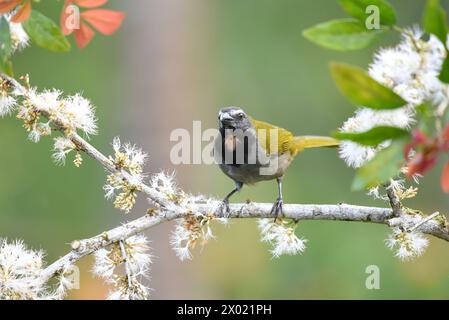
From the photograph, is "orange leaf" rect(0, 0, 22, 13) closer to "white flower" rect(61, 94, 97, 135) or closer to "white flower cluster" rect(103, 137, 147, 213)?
"white flower" rect(61, 94, 97, 135)

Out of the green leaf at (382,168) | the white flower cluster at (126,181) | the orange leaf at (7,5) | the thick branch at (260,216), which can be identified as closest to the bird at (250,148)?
the thick branch at (260,216)

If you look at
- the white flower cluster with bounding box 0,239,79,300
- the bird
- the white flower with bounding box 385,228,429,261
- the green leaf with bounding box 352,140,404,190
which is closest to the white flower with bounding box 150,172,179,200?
the white flower cluster with bounding box 0,239,79,300

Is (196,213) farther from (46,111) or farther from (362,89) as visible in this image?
(362,89)

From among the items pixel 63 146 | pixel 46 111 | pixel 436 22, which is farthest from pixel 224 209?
pixel 436 22

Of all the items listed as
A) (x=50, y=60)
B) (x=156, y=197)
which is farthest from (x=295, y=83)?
(x=156, y=197)

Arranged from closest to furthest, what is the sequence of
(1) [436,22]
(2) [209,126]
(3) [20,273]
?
(1) [436,22], (3) [20,273], (2) [209,126]

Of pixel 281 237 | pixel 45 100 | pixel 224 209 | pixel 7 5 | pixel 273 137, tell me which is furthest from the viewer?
pixel 273 137

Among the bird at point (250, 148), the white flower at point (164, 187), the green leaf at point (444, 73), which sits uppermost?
the bird at point (250, 148)

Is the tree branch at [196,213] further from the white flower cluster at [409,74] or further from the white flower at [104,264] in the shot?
the white flower cluster at [409,74]
